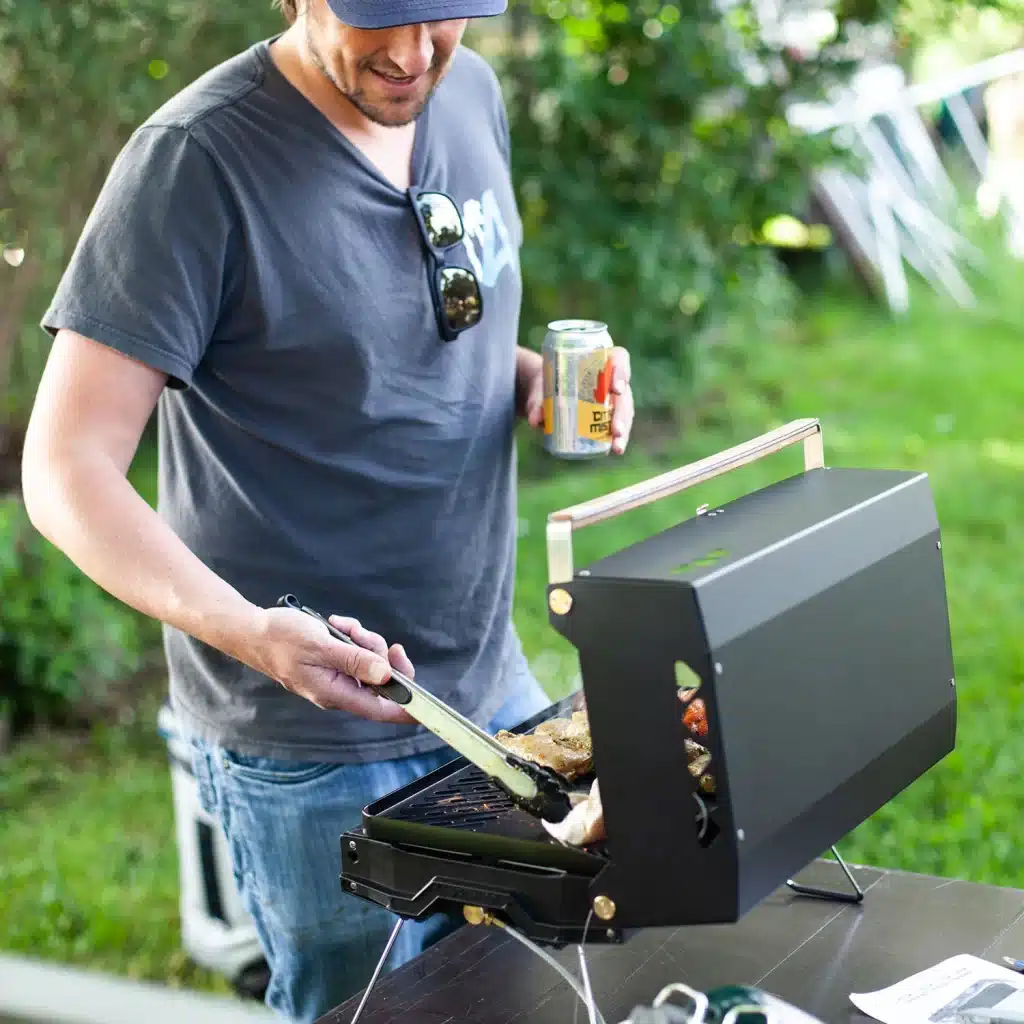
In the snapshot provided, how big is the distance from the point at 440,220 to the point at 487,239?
0.12 metres

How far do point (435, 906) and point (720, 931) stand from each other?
1.40ft

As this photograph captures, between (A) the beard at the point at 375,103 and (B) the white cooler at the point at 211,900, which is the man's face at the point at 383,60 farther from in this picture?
(B) the white cooler at the point at 211,900

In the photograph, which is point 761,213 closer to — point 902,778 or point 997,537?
point 997,537

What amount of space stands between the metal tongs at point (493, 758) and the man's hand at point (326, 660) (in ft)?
0.14

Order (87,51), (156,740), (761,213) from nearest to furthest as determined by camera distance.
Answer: (87,51) < (156,740) < (761,213)

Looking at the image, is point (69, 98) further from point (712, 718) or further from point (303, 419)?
point (712, 718)

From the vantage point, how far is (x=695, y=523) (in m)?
1.65

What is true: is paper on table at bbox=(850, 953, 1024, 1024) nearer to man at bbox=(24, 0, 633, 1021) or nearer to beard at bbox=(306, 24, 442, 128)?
man at bbox=(24, 0, 633, 1021)

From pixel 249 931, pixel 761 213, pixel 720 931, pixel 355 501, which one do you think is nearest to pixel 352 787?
pixel 355 501

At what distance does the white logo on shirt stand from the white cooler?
5.07ft

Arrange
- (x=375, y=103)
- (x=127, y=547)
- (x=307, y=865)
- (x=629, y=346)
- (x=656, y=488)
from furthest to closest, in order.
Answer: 1. (x=629, y=346)
2. (x=307, y=865)
3. (x=375, y=103)
4. (x=127, y=547)
5. (x=656, y=488)

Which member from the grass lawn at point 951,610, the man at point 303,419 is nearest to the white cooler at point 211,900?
the grass lawn at point 951,610

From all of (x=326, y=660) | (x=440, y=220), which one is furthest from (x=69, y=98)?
(x=326, y=660)

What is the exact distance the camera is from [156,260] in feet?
6.05
